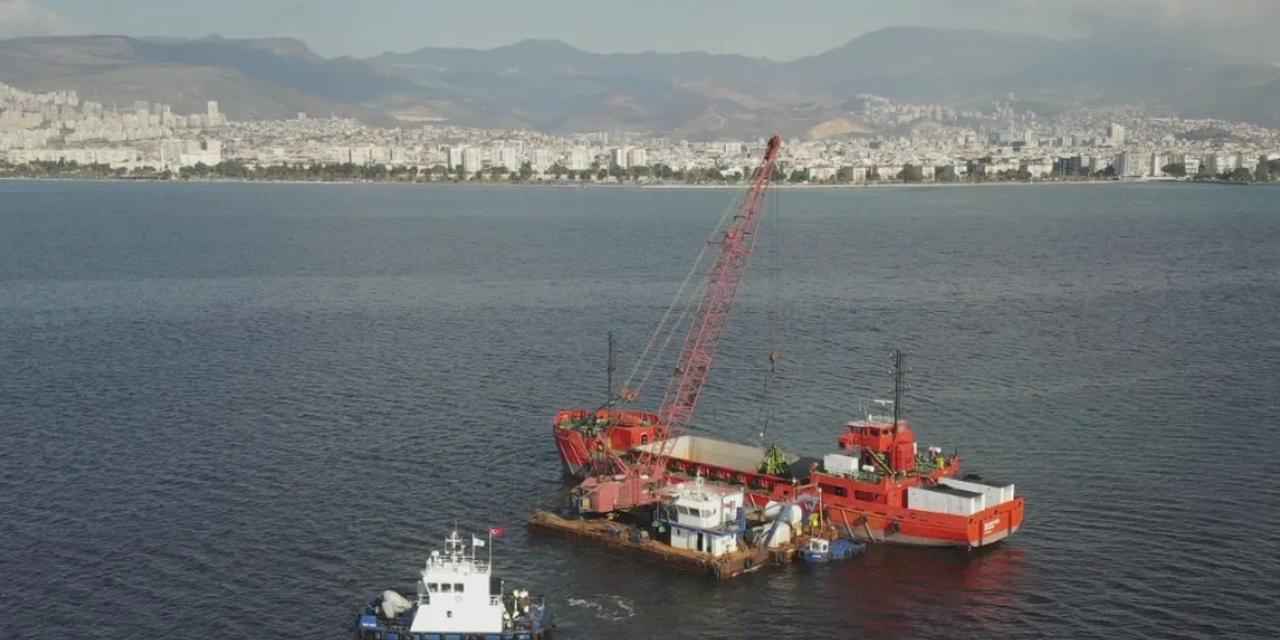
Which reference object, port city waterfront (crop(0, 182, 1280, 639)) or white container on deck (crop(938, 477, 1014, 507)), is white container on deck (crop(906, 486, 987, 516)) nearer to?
white container on deck (crop(938, 477, 1014, 507))

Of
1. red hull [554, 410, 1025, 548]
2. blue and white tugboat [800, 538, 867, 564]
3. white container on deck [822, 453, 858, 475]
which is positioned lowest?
blue and white tugboat [800, 538, 867, 564]

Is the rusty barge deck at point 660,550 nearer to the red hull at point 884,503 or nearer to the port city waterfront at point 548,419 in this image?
the port city waterfront at point 548,419

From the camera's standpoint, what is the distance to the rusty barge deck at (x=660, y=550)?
86.3 ft

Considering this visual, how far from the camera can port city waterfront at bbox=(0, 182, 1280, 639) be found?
25000 mm

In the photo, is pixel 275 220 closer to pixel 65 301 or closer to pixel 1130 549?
pixel 65 301

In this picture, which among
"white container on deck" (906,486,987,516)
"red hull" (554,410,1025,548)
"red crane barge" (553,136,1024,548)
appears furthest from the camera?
"red crane barge" (553,136,1024,548)

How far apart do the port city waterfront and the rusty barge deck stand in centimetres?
34

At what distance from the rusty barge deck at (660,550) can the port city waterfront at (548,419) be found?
1.13 feet

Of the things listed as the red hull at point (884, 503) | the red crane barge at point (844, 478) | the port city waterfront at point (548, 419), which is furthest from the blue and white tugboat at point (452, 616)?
the red hull at point (884, 503)

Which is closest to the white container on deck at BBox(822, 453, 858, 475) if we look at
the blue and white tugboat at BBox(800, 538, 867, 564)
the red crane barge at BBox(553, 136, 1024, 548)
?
the red crane barge at BBox(553, 136, 1024, 548)

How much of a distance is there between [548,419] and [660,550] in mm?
11924

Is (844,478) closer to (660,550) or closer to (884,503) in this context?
(884,503)

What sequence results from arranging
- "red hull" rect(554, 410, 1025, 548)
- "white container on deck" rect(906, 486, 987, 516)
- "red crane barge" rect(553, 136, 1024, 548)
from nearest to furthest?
1. "white container on deck" rect(906, 486, 987, 516)
2. "red hull" rect(554, 410, 1025, 548)
3. "red crane barge" rect(553, 136, 1024, 548)

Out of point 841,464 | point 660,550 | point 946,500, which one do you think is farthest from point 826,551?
point 660,550
